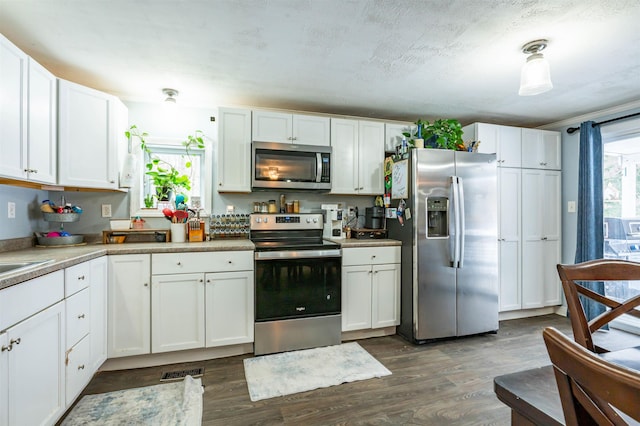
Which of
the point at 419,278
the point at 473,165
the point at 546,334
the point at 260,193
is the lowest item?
the point at 419,278

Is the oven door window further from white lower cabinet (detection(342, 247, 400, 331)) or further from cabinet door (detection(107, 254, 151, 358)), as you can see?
cabinet door (detection(107, 254, 151, 358))

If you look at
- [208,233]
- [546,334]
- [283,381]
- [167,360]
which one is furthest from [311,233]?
[546,334]

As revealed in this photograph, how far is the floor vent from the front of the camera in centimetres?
229

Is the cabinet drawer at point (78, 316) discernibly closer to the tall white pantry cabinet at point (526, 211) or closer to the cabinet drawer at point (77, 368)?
the cabinet drawer at point (77, 368)

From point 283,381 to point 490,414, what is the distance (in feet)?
4.50

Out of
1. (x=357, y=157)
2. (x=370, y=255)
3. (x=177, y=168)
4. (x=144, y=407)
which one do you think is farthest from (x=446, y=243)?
(x=177, y=168)

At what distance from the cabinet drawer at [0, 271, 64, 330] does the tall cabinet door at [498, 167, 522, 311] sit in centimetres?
400

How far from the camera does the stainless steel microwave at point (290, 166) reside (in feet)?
9.78

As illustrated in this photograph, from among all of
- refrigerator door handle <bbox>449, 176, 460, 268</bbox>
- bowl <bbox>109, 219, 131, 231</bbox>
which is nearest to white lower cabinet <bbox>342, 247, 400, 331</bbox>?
refrigerator door handle <bbox>449, 176, 460, 268</bbox>

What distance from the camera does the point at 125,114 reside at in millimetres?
2916

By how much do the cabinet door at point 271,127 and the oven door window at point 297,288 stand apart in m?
1.24

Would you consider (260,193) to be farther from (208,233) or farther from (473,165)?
(473,165)

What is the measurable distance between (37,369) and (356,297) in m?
2.29

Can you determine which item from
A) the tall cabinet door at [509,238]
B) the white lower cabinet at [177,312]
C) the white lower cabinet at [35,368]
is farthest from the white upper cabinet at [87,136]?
the tall cabinet door at [509,238]
